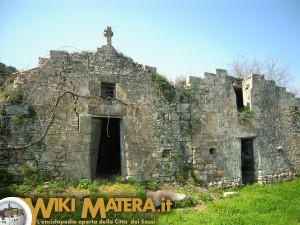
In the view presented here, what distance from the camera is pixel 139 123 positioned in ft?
31.9

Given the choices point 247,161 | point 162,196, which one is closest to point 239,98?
point 247,161

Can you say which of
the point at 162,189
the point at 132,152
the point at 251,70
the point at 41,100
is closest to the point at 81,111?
the point at 41,100

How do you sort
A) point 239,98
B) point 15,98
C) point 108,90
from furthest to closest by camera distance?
point 239,98 < point 108,90 < point 15,98

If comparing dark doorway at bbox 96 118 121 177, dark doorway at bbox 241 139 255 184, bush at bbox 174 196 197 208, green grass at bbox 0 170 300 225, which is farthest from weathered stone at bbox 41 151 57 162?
dark doorway at bbox 241 139 255 184

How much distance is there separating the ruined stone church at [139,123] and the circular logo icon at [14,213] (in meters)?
3.35

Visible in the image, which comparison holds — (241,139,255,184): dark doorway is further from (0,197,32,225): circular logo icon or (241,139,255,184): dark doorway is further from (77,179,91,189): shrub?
(0,197,32,225): circular logo icon

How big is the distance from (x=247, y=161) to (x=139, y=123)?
18.1 feet

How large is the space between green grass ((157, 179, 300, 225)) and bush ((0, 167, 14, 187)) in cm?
430

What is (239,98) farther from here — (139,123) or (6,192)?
(6,192)

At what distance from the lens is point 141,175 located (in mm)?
9438

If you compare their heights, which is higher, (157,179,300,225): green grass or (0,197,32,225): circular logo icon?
(0,197,32,225): circular logo icon

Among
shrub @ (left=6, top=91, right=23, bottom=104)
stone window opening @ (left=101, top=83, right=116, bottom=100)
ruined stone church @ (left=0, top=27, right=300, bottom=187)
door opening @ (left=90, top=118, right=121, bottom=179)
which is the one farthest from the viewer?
door opening @ (left=90, top=118, right=121, bottom=179)

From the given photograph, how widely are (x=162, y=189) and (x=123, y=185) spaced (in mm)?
1367

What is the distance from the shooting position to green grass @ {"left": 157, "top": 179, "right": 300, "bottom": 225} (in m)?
6.91
